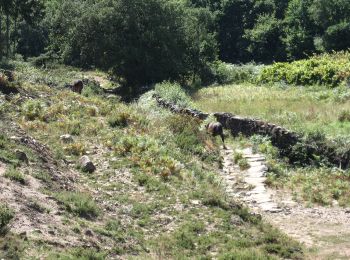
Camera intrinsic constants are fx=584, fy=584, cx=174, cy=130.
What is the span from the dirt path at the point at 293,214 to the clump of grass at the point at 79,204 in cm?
408

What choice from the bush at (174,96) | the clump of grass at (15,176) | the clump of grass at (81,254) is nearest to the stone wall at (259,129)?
the bush at (174,96)

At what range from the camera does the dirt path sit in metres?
11.5

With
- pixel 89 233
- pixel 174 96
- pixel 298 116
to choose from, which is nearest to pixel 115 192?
pixel 89 233

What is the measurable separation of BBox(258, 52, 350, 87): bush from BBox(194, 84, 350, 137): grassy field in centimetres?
109

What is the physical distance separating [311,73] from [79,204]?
75.2ft

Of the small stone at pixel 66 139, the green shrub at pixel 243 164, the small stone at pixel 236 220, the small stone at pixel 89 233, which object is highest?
the small stone at pixel 66 139

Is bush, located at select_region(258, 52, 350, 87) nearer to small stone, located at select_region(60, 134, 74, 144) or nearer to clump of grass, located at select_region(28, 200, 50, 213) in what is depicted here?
small stone, located at select_region(60, 134, 74, 144)

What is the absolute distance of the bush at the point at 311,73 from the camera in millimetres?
29638

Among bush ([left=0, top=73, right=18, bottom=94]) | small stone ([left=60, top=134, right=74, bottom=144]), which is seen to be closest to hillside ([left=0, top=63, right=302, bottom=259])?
small stone ([left=60, top=134, right=74, bottom=144])

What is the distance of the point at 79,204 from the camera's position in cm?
1121

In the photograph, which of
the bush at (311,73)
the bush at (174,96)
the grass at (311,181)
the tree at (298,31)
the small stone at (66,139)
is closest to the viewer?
the grass at (311,181)

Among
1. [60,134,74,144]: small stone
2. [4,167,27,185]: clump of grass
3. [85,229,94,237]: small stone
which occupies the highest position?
[4,167,27,185]: clump of grass

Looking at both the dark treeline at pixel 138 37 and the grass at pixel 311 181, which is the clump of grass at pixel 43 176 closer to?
the grass at pixel 311 181

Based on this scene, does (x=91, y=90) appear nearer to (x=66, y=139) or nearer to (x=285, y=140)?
(x=66, y=139)
